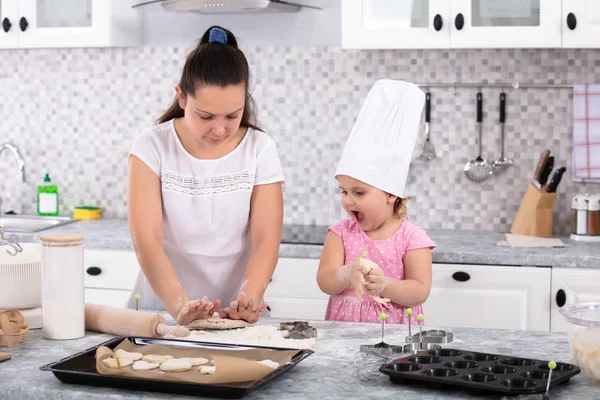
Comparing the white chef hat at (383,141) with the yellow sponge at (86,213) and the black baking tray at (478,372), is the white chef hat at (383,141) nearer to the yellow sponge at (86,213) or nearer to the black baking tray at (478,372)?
the black baking tray at (478,372)

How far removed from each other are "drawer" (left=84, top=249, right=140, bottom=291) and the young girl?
123 cm

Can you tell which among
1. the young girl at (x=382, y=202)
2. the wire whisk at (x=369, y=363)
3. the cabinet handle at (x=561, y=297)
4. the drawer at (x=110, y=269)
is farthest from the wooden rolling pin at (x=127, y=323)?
the cabinet handle at (x=561, y=297)

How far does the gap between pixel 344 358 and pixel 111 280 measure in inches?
74.2

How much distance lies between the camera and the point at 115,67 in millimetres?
3783

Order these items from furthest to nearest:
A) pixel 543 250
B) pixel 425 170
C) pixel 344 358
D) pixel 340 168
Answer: pixel 425 170 < pixel 543 250 < pixel 340 168 < pixel 344 358

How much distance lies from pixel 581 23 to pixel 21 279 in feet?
7.29

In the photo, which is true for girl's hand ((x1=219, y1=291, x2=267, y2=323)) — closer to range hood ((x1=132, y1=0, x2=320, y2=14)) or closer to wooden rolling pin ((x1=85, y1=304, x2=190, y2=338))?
wooden rolling pin ((x1=85, y1=304, x2=190, y2=338))

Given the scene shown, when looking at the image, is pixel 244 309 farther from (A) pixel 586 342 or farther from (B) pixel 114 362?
(A) pixel 586 342

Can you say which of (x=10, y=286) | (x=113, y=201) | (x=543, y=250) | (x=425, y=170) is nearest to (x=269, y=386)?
(x=10, y=286)

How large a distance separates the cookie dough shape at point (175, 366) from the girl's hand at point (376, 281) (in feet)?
1.95

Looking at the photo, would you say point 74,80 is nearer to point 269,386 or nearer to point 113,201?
point 113,201

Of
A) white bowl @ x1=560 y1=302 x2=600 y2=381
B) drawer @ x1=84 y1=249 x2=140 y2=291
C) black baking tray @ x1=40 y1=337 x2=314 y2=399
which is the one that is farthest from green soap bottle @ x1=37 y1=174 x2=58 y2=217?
white bowl @ x1=560 y1=302 x2=600 y2=381

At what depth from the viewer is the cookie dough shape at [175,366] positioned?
1.43m

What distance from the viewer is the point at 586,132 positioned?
135 inches
